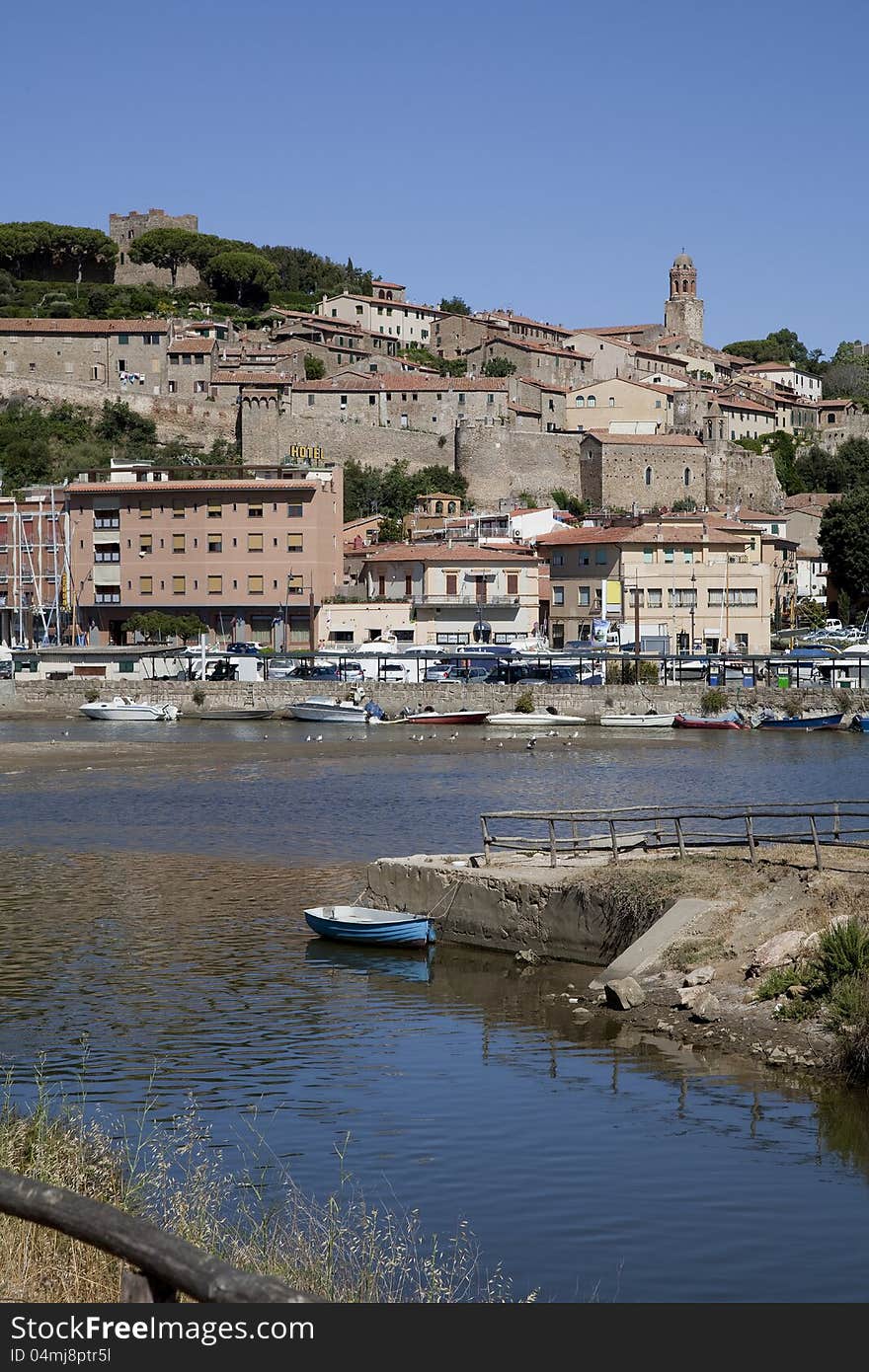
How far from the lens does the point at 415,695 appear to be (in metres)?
65.0

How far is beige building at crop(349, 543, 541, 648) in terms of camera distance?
7944 centimetres

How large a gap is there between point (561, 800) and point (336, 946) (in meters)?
17.4

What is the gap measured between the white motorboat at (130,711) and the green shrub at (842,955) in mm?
50822

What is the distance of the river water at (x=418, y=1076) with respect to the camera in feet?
35.9

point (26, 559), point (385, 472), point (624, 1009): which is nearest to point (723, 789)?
point (624, 1009)

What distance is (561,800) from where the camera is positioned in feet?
125

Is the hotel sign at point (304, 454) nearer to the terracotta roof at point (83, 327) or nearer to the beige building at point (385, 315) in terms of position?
the terracotta roof at point (83, 327)

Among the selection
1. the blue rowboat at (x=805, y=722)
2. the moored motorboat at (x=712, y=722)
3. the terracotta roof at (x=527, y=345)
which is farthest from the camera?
the terracotta roof at (x=527, y=345)

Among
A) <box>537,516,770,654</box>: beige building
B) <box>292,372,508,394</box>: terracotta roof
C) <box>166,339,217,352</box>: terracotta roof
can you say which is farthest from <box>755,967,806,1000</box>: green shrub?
<box>166,339,217,352</box>: terracotta roof

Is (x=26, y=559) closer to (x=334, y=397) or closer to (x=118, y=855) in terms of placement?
(x=334, y=397)

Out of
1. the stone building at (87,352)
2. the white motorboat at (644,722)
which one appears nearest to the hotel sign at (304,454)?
the stone building at (87,352)

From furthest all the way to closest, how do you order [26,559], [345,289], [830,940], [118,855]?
1. [345,289]
2. [26,559]
3. [118,855]
4. [830,940]

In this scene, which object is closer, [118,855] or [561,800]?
[118,855]

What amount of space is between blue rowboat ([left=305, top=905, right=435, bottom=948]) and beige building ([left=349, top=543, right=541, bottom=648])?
57173 mm
